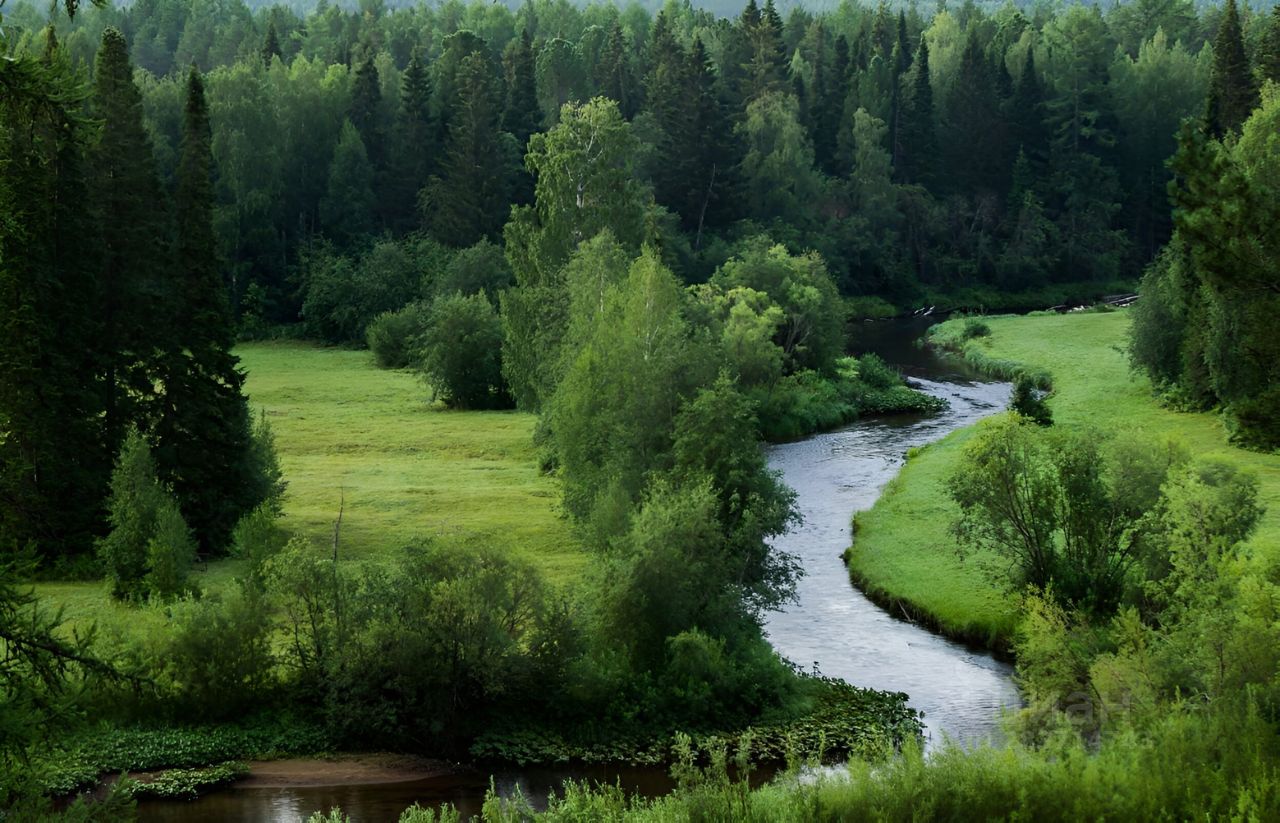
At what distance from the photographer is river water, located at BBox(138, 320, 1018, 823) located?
29016 mm

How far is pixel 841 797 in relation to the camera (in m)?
22.3

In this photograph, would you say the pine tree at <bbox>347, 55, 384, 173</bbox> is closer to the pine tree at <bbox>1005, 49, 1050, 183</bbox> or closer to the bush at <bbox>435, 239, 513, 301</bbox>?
the bush at <bbox>435, 239, 513, 301</bbox>

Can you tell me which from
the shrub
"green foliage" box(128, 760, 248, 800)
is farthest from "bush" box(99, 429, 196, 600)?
"green foliage" box(128, 760, 248, 800)

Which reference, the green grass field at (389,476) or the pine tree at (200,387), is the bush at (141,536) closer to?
the green grass field at (389,476)

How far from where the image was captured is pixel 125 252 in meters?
44.2

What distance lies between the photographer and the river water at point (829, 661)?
29.0m

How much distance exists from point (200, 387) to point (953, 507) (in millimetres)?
26361

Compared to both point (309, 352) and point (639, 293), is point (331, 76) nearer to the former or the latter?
point (309, 352)

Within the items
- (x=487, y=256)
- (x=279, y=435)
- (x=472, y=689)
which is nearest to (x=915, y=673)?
(x=472, y=689)

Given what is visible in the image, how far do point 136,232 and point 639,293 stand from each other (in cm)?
1639

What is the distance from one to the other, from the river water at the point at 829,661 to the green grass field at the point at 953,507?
897mm

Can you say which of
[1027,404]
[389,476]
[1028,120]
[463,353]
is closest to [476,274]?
[463,353]

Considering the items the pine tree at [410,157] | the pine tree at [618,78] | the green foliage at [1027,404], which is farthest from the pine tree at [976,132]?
the green foliage at [1027,404]

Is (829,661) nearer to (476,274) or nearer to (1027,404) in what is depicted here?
(1027,404)
